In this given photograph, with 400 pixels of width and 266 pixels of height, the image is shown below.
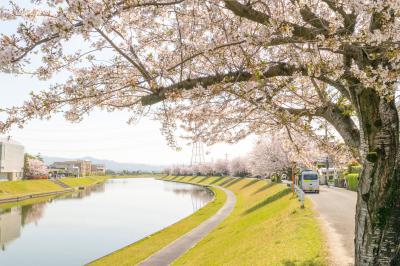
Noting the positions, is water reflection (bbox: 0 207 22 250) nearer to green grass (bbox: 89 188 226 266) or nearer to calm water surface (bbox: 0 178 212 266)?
calm water surface (bbox: 0 178 212 266)

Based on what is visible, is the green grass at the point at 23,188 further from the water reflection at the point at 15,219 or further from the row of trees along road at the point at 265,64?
the row of trees along road at the point at 265,64

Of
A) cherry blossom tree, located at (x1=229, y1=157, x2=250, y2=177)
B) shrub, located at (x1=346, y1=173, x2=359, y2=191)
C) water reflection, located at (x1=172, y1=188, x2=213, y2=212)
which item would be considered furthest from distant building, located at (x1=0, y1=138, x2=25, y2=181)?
shrub, located at (x1=346, y1=173, x2=359, y2=191)

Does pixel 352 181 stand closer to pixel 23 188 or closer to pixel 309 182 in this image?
pixel 309 182

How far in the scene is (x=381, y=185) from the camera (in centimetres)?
737

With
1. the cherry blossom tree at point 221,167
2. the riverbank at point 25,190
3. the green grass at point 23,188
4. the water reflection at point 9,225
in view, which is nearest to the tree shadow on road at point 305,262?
the water reflection at point 9,225

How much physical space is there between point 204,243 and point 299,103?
1723cm

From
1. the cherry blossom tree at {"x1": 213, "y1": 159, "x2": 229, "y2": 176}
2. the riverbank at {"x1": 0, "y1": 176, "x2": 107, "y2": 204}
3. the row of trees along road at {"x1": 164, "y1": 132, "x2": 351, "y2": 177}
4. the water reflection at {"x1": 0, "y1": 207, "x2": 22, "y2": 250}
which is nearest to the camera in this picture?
the row of trees along road at {"x1": 164, "y1": 132, "x2": 351, "y2": 177}

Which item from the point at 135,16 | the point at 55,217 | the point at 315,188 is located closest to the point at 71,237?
the point at 55,217

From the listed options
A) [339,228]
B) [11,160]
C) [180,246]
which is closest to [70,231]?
[180,246]

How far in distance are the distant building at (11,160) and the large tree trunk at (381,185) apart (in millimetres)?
118557

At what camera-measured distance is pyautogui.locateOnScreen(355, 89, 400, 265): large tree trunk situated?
7.34 meters

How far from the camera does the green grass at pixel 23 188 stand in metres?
74.2

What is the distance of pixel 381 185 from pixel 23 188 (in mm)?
88297

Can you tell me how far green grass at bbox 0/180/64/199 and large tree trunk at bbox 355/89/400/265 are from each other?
71.1 m
